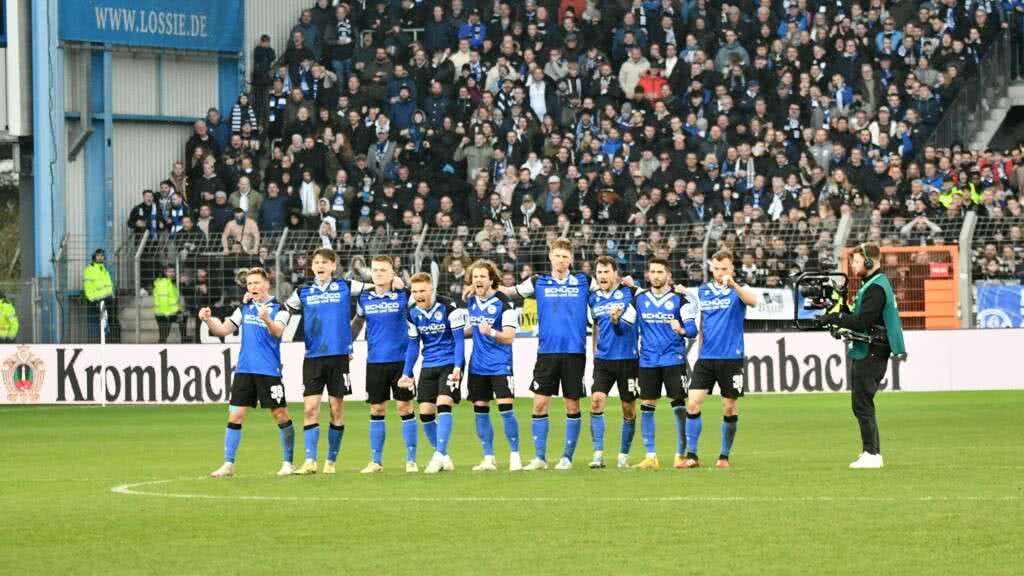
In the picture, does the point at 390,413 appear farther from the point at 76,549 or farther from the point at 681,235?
the point at 76,549

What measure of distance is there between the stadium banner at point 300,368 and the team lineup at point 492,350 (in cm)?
1309

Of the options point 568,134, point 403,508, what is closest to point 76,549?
point 403,508

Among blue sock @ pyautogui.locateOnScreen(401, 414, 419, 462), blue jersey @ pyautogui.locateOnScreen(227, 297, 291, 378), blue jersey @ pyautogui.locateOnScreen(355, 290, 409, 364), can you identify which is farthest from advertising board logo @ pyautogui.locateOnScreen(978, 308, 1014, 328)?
blue jersey @ pyautogui.locateOnScreen(227, 297, 291, 378)

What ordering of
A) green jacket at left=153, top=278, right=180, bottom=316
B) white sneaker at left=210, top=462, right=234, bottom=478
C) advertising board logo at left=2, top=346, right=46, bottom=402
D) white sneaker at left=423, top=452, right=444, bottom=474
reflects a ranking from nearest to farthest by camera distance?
1. white sneaker at left=423, top=452, right=444, bottom=474
2. white sneaker at left=210, top=462, right=234, bottom=478
3. advertising board logo at left=2, top=346, right=46, bottom=402
4. green jacket at left=153, top=278, right=180, bottom=316

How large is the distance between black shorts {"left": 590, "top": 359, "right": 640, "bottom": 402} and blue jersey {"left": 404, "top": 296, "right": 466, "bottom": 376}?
1285 millimetres

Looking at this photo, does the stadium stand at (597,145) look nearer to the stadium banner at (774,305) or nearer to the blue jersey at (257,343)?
the stadium banner at (774,305)

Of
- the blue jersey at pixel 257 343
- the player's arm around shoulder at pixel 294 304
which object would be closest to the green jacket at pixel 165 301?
the player's arm around shoulder at pixel 294 304

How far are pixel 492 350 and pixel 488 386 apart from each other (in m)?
0.33

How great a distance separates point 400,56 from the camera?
38.4 meters

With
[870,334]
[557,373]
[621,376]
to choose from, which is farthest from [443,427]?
[870,334]

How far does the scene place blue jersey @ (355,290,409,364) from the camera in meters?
17.8

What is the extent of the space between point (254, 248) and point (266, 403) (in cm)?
1672

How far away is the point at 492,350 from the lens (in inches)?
693

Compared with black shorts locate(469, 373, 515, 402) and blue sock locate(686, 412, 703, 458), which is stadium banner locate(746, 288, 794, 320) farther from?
black shorts locate(469, 373, 515, 402)
